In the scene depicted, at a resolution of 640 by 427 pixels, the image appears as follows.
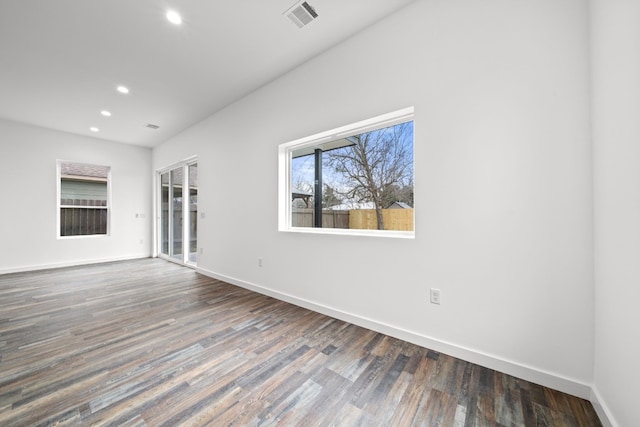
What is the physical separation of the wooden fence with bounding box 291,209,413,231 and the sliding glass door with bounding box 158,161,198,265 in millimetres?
3014

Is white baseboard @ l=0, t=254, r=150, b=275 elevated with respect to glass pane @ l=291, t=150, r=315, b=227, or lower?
lower

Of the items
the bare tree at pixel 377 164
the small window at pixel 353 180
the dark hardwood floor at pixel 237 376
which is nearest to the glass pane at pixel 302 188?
the small window at pixel 353 180

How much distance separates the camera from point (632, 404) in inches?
42.0

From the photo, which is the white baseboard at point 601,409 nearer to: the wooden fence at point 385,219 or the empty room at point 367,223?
the empty room at point 367,223

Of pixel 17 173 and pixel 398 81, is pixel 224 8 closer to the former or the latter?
pixel 398 81

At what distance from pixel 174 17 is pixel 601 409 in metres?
4.03

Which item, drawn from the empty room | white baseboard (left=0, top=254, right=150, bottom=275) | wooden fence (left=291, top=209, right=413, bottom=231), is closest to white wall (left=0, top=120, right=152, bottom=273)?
white baseboard (left=0, top=254, right=150, bottom=275)

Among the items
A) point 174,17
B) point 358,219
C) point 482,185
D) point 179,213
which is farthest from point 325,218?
point 179,213

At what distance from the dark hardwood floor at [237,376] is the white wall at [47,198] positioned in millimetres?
2855

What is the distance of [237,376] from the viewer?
1658 millimetres

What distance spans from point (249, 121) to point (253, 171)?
753 millimetres

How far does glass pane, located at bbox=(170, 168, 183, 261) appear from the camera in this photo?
18.7 feet

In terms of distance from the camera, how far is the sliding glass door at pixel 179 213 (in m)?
5.21

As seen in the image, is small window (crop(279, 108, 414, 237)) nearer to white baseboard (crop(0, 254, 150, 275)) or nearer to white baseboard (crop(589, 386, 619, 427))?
white baseboard (crop(589, 386, 619, 427))
